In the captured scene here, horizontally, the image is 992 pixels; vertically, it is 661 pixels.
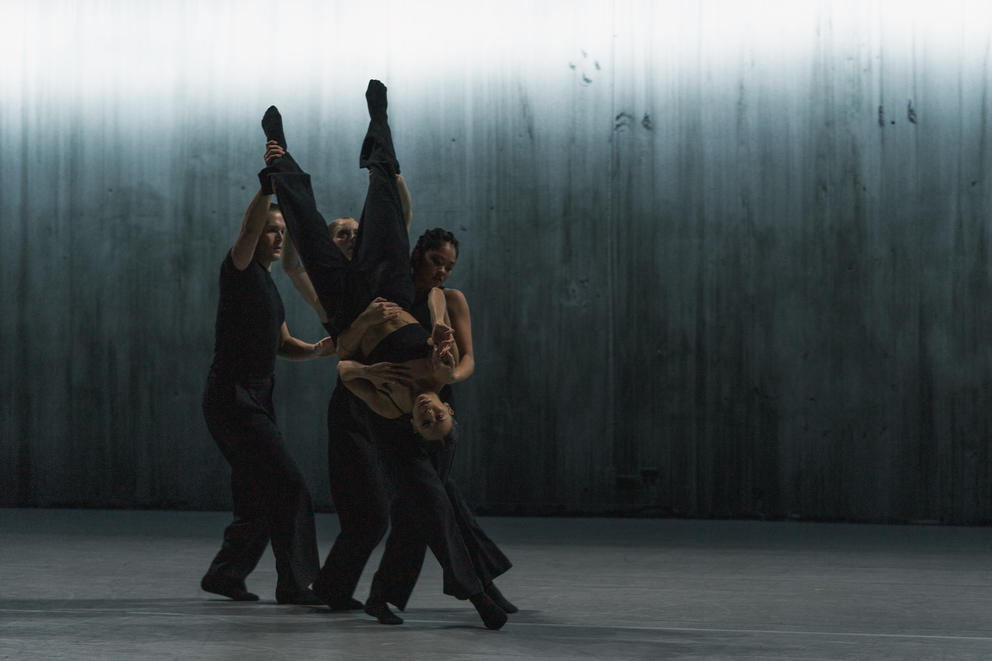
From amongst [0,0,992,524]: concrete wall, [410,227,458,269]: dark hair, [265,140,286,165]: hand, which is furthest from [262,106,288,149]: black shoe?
[0,0,992,524]: concrete wall

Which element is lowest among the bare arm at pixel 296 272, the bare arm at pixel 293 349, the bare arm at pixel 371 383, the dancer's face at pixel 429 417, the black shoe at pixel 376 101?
the dancer's face at pixel 429 417

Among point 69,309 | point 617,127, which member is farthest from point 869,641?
point 69,309

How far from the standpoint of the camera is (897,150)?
732 cm

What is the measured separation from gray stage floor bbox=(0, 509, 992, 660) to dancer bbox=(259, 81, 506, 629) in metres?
0.31

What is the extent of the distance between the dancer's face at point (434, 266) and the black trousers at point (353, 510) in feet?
1.58

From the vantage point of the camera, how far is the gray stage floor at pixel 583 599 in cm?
369

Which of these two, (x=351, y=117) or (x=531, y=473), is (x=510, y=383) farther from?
(x=351, y=117)

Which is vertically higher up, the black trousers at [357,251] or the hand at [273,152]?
the hand at [273,152]

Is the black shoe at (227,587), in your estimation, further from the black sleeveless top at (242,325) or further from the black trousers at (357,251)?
the black trousers at (357,251)

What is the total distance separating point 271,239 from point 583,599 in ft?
6.11

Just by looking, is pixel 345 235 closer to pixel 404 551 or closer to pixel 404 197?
pixel 404 197

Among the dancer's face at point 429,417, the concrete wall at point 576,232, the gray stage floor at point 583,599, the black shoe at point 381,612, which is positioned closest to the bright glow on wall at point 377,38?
the concrete wall at point 576,232

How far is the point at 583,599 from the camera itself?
471 centimetres

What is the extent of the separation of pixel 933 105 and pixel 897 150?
0.35m
